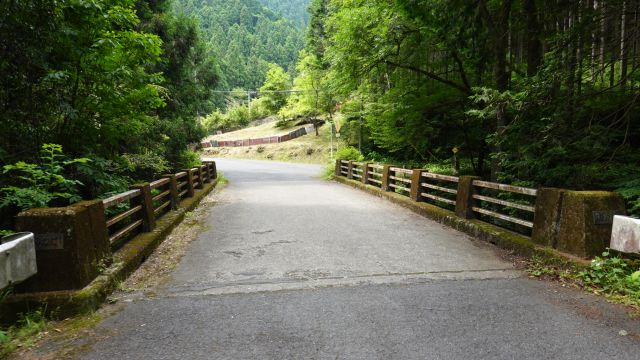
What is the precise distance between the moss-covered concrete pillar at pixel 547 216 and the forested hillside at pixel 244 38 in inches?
3031

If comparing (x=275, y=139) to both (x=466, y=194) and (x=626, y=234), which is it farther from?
(x=626, y=234)

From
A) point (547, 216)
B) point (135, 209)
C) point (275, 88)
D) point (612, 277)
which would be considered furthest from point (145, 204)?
point (275, 88)

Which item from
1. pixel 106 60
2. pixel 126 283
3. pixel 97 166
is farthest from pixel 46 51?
pixel 126 283

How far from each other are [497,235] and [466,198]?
130cm

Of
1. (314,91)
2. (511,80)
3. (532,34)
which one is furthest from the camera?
(314,91)

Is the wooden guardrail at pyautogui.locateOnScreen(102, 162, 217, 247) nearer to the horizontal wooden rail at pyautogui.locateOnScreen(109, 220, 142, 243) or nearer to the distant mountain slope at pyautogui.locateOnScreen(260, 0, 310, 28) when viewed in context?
the horizontal wooden rail at pyautogui.locateOnScreen(109, 220, 142, 243)

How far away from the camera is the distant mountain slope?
539 ft

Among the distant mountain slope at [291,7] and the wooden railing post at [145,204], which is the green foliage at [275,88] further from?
the distant mountain slope at [291,7]

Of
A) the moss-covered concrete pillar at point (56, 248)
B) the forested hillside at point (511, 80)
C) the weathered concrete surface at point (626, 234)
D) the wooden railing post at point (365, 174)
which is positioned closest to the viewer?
the moss-covered concrete pillar at point (56, 248)

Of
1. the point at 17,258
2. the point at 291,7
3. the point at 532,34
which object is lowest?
the point at 17,258

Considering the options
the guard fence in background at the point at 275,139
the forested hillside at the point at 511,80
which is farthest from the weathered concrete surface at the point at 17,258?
the guard fence in background at the point at 275,139

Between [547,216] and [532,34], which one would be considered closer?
[547,216]

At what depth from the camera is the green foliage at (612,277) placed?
12.9 feet

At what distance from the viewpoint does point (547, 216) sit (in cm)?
515
